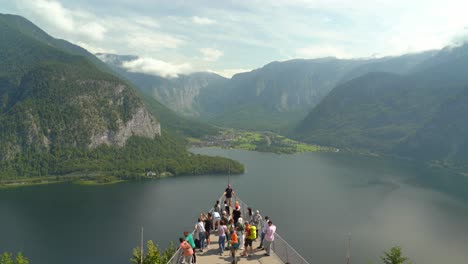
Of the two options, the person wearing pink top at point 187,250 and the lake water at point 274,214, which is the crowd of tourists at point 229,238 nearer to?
the person wearing pink top at point 187,250

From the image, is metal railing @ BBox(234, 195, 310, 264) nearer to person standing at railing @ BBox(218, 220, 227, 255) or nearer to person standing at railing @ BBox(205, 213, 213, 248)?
person standing at railing @ BBox(218, 220, 227, 255)

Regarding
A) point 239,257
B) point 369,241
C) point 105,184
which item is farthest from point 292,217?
point 105,184

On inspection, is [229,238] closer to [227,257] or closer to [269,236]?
[227,257]

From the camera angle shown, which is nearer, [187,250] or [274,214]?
[187,250]

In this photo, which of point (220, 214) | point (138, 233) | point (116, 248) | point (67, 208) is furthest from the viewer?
point (67, 208)

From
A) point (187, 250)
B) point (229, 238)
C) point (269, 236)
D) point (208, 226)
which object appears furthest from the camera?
point (208, 226)

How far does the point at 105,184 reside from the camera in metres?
154

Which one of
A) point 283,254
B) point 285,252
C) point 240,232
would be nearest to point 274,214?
point 240,232

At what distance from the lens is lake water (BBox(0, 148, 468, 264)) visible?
8106cm

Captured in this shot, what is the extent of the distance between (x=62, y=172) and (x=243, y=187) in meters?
96.0

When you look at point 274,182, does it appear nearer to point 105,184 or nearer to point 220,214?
point 105,184

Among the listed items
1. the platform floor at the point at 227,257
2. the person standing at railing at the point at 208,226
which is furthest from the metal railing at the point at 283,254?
the person standing at railing at the point at 208,226

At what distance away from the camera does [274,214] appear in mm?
101375

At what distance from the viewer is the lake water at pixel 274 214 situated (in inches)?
3191
